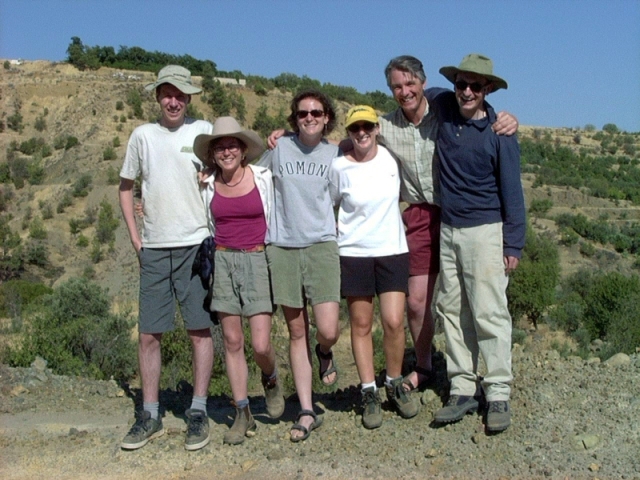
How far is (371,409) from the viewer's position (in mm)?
5062

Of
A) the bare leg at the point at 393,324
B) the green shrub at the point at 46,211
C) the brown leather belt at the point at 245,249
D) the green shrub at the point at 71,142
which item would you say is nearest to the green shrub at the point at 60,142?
the green shrub at the point at 71,142

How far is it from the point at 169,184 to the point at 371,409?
2.13 metres

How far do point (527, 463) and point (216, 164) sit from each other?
2828 mm

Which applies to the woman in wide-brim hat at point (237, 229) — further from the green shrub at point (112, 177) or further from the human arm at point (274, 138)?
the green shrub at point (112, 177)

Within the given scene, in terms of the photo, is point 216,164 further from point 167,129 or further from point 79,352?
point 79,352

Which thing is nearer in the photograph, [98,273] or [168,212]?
[168,212]

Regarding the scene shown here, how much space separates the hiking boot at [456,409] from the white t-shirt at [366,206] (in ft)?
3.65

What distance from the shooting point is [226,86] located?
47531mm

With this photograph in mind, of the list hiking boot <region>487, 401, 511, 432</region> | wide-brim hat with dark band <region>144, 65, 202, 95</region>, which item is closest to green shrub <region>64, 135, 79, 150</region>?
wide-brim hat with dark band <region>144, 65, 202, 95</region>

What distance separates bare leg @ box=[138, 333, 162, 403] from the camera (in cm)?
510

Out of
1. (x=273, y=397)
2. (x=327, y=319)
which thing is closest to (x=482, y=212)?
(x=327, y=319)

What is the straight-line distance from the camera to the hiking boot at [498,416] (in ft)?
15.3

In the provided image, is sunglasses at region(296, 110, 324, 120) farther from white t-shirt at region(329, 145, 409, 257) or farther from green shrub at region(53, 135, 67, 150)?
green shrub at region(53, 135, 67, 150)

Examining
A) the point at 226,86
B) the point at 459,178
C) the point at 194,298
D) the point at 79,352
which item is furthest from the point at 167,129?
the point at 226,86
